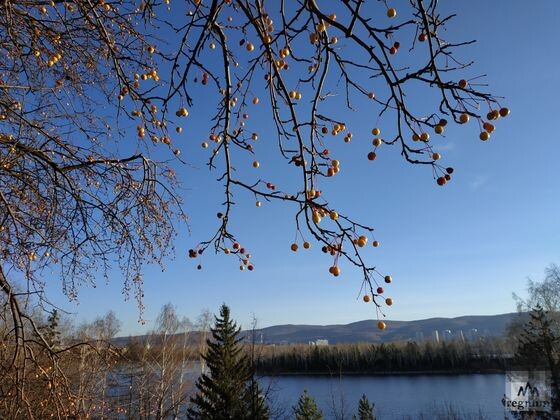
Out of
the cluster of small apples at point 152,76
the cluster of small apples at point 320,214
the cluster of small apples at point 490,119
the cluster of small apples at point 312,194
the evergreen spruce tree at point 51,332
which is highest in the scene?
the cluster of small apples at point 152,76

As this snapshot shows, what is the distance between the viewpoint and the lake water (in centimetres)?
2981

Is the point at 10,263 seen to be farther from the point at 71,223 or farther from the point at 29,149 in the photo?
the point at 29,149

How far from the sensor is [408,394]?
38.7 metres

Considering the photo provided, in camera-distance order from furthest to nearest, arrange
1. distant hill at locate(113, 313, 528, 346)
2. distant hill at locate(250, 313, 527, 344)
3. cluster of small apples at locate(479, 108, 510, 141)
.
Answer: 1. distant hill at locate(250, 313, 527, 344)
2. distant hill at locate(113, 313, 528, 346)
3. cluster of small apples at locate(479, 108, 510, 141)

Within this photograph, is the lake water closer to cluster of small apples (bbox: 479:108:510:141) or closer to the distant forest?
the distant forest

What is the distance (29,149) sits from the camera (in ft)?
10.5

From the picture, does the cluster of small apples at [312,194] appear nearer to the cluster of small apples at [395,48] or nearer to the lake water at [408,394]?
the cluster of small apples at [395,48]

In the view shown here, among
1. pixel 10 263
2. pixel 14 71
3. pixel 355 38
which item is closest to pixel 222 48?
pixel 355 38

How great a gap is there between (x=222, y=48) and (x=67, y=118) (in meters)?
2.14

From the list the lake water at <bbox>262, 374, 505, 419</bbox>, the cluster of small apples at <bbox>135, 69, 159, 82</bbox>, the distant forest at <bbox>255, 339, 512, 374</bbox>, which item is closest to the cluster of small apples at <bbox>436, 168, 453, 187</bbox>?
the cluster of small apples at <bbox>135, 69, 159, 82</bbox>

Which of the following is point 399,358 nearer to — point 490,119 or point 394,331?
point 490,119

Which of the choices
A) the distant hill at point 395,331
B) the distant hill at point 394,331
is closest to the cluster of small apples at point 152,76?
the distant hill at point 395,331

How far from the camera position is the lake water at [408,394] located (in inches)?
1174

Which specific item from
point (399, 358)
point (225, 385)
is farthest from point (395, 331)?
point (225, 385)
